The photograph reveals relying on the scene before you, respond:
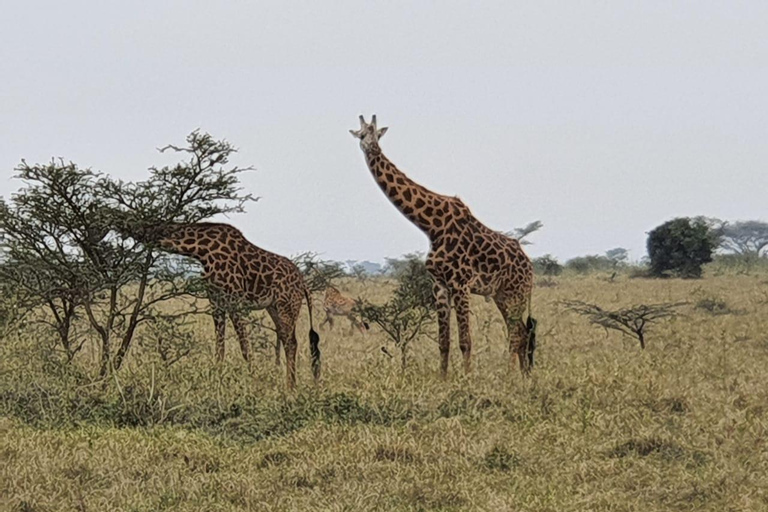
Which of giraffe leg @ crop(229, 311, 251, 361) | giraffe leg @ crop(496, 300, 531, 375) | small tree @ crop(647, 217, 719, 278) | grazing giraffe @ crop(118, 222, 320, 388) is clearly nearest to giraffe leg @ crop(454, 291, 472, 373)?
giraffe leg @ crop(496, 300, 531, 375)

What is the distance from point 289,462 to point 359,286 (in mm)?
18353

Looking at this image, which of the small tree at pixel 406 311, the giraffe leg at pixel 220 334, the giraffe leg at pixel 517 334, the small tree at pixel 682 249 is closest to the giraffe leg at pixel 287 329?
the giraffe leg at pixel 220 334

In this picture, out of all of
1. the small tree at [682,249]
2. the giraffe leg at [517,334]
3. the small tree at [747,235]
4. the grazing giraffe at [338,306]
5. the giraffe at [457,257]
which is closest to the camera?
the giraffe at [457,257]

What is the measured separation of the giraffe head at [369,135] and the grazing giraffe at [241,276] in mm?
1313

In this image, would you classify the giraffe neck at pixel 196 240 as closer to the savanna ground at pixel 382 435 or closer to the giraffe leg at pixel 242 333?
the giraffe leg at pixel 242 333

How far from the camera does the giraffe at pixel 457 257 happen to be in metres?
8.35

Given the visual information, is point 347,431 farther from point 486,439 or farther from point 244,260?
point 244,260

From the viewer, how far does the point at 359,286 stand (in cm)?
2389

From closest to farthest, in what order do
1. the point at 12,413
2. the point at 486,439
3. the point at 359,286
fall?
1. the point at 486,439
2. the point at 12,413
3. the point at 359,286

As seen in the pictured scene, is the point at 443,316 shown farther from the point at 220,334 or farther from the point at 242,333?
the point at 220,334

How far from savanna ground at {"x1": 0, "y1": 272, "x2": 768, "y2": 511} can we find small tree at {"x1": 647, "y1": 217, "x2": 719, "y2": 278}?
1696 cm

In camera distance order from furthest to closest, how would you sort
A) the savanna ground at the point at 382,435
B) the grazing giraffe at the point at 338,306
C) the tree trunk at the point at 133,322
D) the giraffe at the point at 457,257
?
1. the grazing giraffe at the point at 338,306
2. the giraffe at the point at 457,257
3. the tree trunk at the point at 133,322
4. the savanna ground at the point at 382,435

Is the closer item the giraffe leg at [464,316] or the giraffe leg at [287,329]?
the giraffe leg at [287,329]

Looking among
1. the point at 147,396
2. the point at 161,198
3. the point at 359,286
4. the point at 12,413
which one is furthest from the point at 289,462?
the point at 359,286
